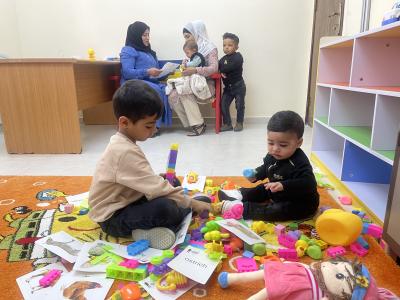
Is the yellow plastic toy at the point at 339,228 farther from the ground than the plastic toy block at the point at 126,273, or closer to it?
farther from the ground

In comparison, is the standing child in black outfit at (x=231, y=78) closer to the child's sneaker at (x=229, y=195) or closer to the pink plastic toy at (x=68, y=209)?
the child's sneaker at (x=229, y=195)

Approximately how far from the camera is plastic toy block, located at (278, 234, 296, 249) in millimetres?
1120

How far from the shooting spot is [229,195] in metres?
1.49

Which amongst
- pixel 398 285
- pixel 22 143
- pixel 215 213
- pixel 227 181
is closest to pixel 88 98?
pixel 22 143

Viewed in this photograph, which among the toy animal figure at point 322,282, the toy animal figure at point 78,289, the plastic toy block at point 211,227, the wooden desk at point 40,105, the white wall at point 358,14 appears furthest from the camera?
the wooden desk at point 40,105

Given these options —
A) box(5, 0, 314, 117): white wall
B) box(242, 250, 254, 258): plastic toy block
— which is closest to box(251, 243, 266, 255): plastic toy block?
box(242, 250, 254, 258): plastic toy block

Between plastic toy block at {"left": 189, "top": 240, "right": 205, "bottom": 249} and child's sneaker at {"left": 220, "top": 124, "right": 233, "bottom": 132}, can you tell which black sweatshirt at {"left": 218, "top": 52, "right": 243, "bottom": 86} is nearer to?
child's sneaker at {"left": 220, "top": 124, "right": 233, "bottom": 132}

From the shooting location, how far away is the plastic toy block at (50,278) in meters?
0.93

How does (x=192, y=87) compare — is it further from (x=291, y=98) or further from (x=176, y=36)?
(x=291, y=98)

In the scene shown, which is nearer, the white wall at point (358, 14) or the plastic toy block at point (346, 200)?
the plastic toy block at point (346, 200)

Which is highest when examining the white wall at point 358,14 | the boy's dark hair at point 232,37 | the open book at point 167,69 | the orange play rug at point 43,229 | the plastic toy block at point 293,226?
the white wall at point 358,14

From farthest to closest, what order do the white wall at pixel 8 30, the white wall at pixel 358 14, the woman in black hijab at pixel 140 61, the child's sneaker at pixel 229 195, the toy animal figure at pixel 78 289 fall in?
the white wall at pixel 8 30 < the woman in black hijab at pixel 140 61 < the white wall at pixel 358 14 < the child's sneaker at pixel 229 195 < the toy animal figure at pixel 78 289

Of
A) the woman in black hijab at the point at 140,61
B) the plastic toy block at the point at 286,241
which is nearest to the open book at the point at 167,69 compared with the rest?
the woman in black hijab at the point at 140,61

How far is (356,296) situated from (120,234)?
77 centimetres
